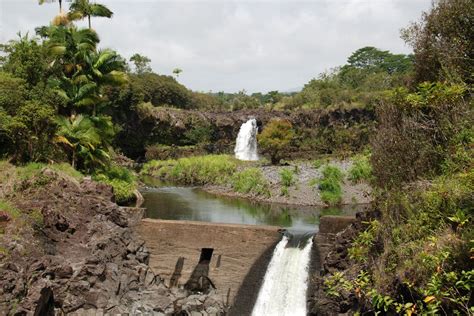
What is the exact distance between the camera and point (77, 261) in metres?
12.4

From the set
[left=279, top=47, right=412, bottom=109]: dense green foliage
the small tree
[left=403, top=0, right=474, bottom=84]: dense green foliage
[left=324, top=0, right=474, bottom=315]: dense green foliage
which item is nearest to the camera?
[left=324, top=0, right=474, bottom=315]: dense green foliage

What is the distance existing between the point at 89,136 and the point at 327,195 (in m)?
12.7

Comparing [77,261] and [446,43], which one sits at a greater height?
[446,43]

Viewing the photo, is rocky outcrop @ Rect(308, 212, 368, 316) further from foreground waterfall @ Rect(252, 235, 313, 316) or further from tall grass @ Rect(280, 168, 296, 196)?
tall grass @ Rect(280, 168, 296, 196)

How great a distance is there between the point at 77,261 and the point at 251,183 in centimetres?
1599

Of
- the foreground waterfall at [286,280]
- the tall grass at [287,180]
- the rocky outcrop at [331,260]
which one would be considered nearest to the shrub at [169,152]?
the tall grass at [287,180]

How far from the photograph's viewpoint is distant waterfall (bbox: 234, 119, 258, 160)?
42375mm

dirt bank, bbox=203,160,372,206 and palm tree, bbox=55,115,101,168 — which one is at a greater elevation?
palm tree, bbox=55,115,101,168

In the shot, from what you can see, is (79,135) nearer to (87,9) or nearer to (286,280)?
(87,9)

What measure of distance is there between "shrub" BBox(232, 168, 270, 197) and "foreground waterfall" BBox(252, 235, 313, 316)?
39.2 ft

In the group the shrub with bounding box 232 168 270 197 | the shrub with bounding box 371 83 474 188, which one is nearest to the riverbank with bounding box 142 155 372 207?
the shrub with bounding box 232 168 270 197

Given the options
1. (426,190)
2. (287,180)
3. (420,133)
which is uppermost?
(420,133)

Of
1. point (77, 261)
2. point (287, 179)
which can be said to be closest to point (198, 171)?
point (287, 179)

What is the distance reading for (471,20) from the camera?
1050 cm
